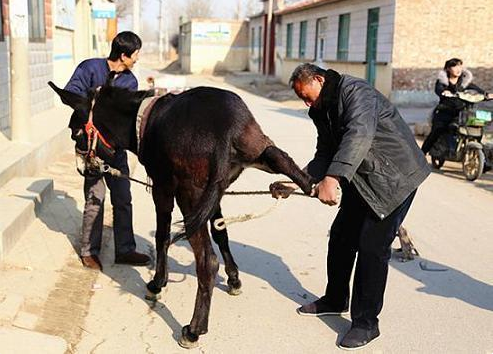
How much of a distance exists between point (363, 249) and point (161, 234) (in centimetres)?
146

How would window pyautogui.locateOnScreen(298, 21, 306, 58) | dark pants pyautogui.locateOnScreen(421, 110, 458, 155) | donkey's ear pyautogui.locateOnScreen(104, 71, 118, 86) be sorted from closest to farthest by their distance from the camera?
donkey's ear pyautogui.locateOnScreen(104, 71, 118, 86) → dark pants pyautogui.locateOnScreen(421, 110, 458, 155) → window pyautogui.locateOnScreen(298, 21, 306, 58)

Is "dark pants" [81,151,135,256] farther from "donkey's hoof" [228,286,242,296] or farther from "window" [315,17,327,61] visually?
"window" [315,17,327,61]

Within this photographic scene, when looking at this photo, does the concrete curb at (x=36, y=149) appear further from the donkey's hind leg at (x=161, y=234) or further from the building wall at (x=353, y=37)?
the building wall at (x=353, y=37)

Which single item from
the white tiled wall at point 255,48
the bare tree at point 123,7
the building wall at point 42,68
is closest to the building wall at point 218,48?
the white tiled wall at point 255,48

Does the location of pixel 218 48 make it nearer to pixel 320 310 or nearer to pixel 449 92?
pixel 449 92

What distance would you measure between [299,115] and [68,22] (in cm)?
709

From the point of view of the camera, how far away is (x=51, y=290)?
4.73 meters

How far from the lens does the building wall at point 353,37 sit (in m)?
21.2

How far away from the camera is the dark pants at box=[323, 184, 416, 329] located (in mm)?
3955

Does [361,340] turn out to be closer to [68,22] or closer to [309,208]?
[309,208]

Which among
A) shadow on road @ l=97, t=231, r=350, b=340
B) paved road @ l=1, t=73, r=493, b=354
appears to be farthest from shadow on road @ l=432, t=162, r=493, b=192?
shadow on road @ l=97, t=231, r=350, b=340

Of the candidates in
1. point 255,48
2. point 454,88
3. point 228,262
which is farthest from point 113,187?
point 255,48

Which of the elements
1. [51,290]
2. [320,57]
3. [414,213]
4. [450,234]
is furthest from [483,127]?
[320,57]

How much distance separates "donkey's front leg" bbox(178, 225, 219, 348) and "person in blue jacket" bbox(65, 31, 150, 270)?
50.2 inches
